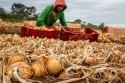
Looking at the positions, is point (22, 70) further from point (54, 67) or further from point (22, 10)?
point (22, 10)

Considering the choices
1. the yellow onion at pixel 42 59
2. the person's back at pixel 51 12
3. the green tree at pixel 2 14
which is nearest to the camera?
the yellow onion at pixel 42 59

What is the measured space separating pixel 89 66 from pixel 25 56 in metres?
0.58

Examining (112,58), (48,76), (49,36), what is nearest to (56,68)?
(48,76)

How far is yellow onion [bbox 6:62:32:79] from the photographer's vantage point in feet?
8.55

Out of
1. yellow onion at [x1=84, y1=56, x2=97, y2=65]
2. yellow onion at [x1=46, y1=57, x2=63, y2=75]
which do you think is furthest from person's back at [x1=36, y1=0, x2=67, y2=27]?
yellow onion at [x1=46, y1=57, x2=63, y2=75]

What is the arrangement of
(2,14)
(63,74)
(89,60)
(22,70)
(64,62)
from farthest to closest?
1. (2,14)
2. (89,60)
3. (64,62)
4. (63,74)
5. (22,70)

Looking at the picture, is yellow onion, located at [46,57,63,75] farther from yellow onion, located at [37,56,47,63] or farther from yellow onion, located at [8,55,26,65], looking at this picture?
yellow onion, located at [8,55,26,65]

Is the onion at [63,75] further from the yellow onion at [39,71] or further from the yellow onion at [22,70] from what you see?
the yellow onion at [22,70]

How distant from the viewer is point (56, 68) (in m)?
2.75

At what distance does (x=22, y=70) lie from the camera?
263cm

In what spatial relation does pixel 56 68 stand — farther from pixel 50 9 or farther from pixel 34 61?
pixel 50 9

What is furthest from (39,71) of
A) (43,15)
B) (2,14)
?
(2,14)

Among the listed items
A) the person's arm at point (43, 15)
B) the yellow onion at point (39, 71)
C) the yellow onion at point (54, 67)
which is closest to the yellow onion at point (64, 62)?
the yellow onion at point (54, 67)

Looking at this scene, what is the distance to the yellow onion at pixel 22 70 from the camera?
2606mm
